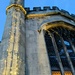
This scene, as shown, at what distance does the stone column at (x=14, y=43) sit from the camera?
10.6 metres

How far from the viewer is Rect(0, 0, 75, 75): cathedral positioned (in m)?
11.1

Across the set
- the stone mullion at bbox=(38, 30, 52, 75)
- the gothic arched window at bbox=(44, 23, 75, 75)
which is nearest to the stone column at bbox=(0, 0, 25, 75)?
the stone mullion at bbox=(38, 30, 52, 75)

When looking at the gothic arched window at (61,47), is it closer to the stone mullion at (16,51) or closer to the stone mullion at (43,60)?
the stone mullion at (43,60)

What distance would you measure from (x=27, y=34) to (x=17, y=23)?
0.71m

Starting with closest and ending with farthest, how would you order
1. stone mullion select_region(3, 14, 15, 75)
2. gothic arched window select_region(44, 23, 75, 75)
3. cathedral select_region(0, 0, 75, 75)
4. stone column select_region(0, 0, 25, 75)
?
stone mullion select_region(3, 14, 15, 75)
stone column select_region(0, 0, 25, 75)
cathedral select_region(0, 0, 75, 75)
gothic arched window select_region(44, 23, 75, 75)

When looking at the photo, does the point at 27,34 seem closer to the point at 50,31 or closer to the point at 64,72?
the point at 50,31

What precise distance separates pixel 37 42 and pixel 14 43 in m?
1.56

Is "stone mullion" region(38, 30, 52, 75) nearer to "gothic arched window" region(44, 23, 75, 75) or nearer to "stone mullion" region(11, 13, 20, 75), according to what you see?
"gothic arched window" region(44, 23, 75, 75)

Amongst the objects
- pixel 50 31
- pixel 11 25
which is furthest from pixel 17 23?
pixel 50 31

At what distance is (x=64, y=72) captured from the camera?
11805 mm

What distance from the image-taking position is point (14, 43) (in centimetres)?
1202

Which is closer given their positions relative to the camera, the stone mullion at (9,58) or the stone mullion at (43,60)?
the stone mullion at (9,58)

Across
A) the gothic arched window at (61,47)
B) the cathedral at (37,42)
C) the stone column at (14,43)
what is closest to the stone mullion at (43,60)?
the cathedral at (37,42)

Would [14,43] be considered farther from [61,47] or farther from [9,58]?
[61,47]
